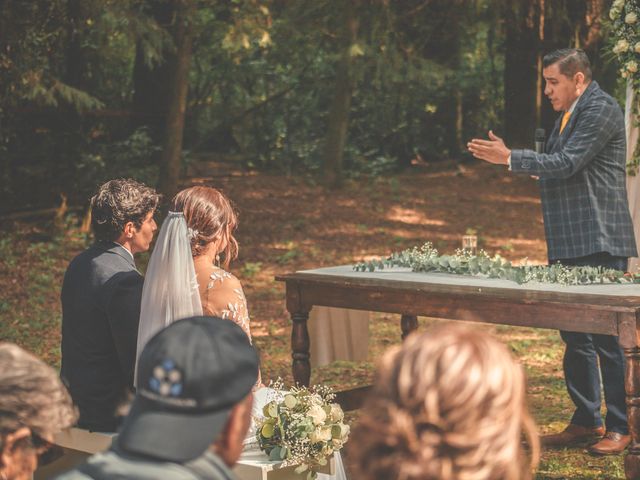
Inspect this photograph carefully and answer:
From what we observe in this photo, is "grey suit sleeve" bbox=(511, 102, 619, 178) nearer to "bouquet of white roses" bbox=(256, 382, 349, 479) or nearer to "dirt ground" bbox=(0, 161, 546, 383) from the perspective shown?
"bouquet of white roses" bbox=(256, 382, 349, 479)

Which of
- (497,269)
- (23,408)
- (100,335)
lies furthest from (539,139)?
(23,408)

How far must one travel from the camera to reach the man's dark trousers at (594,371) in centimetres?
572

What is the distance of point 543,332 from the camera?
9.94 m

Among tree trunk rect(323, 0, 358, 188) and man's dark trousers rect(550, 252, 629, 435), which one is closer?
man's dark trousers rect(550, 252, 629, 435)

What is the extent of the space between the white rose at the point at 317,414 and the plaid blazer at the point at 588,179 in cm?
220

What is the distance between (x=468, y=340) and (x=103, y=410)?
116 inches

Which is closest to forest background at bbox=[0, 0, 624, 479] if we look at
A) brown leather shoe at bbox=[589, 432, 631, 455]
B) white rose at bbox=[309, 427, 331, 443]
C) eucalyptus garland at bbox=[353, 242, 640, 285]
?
eucalyptus garland at bbox=[353, 242, 640, 285]

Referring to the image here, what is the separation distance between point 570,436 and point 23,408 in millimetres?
4342

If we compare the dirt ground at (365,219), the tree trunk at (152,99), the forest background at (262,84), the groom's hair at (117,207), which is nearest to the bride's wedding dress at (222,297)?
the groom's hair at (117,207)

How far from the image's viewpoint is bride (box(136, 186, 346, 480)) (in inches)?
170

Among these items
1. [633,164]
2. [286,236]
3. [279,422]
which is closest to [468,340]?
[279,422]

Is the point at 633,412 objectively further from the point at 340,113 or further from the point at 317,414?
the point at 340,113

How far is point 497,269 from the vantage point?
564 centimetres

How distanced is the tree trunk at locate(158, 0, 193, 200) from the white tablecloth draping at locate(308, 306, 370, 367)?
5408mm
